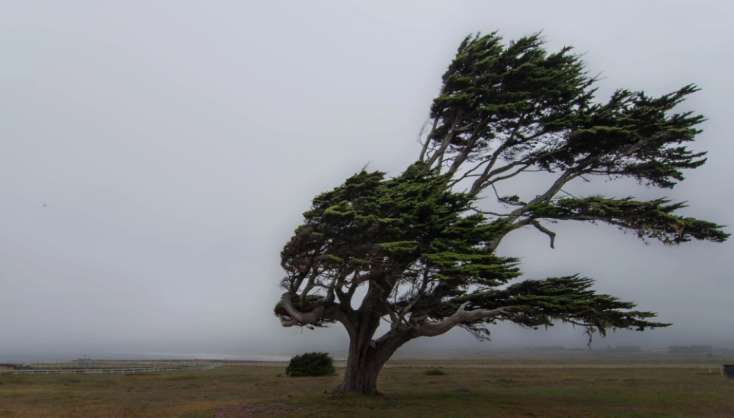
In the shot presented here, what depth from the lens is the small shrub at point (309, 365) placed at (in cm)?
3834

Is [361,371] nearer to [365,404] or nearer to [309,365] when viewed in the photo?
[365,404]

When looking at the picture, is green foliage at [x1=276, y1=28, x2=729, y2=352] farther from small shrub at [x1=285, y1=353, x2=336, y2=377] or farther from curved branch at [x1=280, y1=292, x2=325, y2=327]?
small shrub at [x1=285, y1=353, x2=336, y2=377]

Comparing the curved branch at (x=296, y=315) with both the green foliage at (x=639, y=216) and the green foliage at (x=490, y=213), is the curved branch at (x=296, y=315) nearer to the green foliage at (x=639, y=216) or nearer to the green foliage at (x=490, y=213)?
the green foliage at (x=490, y=213)

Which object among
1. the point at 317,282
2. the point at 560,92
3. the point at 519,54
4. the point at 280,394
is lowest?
the point at 280,394

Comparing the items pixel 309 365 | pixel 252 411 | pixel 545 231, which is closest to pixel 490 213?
pixel 545 231

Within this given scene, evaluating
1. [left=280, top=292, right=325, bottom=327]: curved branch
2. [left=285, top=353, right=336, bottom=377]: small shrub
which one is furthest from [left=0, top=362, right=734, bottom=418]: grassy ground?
[left=285, top=353, right=336, bottom=377]: small shrub

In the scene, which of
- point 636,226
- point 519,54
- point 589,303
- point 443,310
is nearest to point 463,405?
point 443,310

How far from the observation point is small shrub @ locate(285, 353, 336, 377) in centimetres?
3834

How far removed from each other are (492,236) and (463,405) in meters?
6.53

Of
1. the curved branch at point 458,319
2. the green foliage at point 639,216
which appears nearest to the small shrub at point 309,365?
the curved branch at point 458,319

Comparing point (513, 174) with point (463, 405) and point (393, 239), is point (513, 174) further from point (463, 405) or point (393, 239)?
point (463, 405)

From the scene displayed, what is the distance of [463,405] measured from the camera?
1906 centimetres

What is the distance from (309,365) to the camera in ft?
127

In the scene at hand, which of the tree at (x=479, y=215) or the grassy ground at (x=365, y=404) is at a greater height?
the tree at (x=479, y=215)
